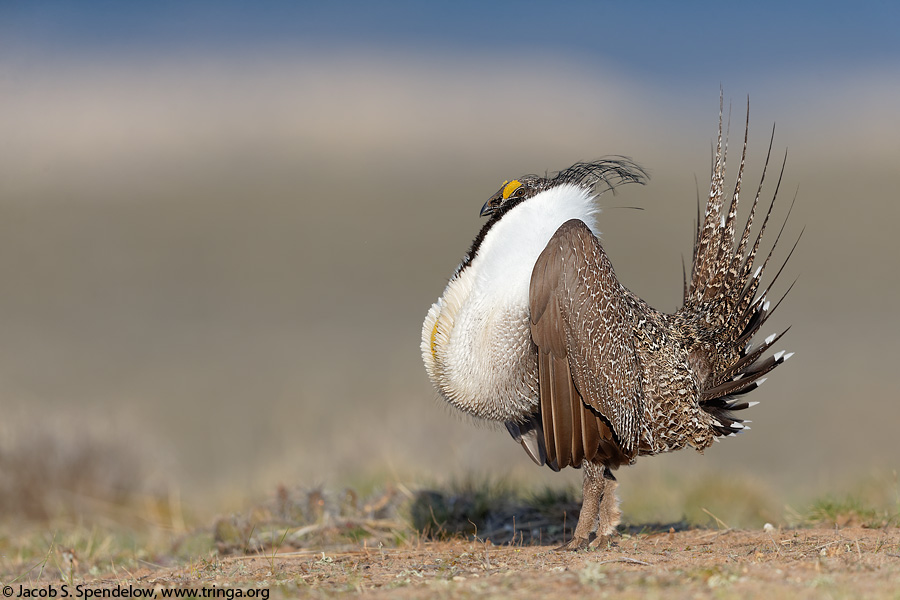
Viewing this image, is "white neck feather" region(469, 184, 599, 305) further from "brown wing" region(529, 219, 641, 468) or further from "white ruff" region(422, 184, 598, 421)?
"brown wing" region(529, 219, 641, 468)

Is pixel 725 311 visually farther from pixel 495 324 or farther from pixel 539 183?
pixel 495 324

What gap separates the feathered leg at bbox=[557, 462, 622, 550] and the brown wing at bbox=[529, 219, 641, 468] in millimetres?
188

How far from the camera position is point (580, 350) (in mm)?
4738

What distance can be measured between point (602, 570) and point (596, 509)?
3.85 ft

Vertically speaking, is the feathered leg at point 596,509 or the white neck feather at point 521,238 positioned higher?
the white neck feather at point 521,238

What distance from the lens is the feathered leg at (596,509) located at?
503 centimetres

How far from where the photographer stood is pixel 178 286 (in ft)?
85.5

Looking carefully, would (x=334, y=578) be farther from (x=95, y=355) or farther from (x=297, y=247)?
(x=297, y=247)

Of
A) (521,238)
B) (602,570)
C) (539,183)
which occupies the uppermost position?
(539,183)

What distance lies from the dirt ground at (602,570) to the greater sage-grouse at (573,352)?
0.55 metres

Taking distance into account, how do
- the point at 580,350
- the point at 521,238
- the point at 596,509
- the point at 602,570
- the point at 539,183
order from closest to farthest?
the point at 602,570 → the point at 580,350 → the point at 521,238 → the point at 596,509 → the point at 539,183

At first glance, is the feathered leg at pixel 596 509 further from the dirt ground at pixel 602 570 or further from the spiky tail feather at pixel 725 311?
the spiky tail feather at pixel 725 311

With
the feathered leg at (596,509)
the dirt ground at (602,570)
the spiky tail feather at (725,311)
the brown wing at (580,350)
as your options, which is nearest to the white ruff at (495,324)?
the brown wing at (580,350)

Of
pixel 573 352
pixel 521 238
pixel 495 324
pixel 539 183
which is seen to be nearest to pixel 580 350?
pixel 573 352
